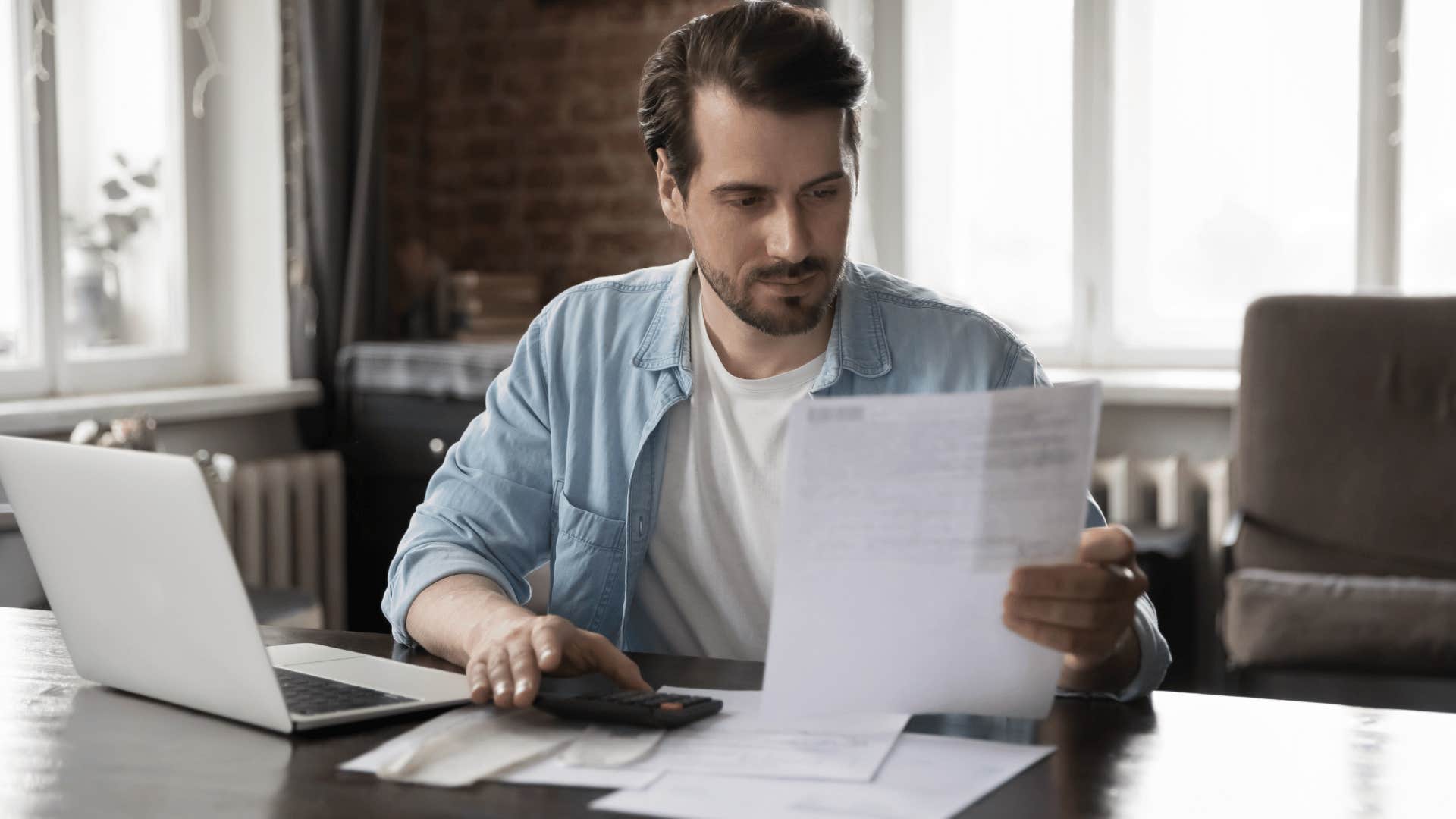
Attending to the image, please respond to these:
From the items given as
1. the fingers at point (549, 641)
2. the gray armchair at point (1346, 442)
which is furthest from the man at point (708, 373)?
the gray armchair at point (1346, 442)

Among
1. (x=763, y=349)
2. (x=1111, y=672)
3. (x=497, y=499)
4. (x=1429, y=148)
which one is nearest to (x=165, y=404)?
(x=497, y=499)

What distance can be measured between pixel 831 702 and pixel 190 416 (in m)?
2.64

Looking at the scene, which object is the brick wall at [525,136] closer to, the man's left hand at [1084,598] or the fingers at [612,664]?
the fingers at [612,664]

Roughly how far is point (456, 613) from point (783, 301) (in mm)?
468

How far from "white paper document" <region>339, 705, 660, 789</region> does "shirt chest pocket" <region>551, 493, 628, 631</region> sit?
438 millimetres

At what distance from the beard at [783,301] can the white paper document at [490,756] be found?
569mm

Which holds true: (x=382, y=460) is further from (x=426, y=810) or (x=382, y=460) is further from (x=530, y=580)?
(x=426, y=810)

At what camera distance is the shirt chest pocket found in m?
1.59

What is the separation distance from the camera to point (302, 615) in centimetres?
266

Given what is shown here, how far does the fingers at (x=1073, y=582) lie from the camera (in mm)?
1021

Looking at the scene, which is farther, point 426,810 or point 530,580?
point 530,580

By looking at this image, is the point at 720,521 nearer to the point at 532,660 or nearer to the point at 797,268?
the point at 797,268

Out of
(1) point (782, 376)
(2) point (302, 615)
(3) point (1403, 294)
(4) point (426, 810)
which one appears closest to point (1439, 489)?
(3) point (1403, 294)

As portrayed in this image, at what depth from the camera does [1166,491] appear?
11.4ft
